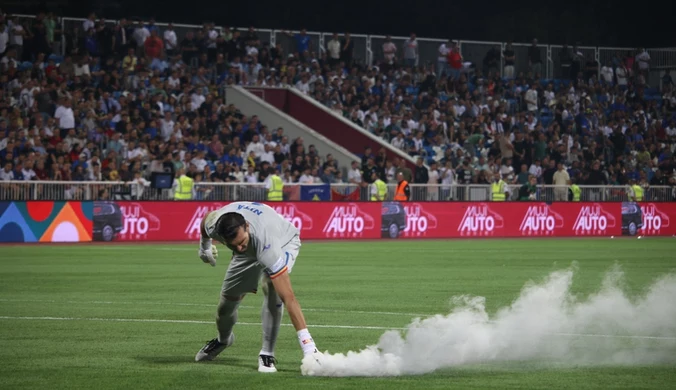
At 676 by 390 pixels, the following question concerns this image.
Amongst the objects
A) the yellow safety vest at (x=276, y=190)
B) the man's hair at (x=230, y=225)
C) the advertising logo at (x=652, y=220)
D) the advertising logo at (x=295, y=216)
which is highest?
the man's hair at (x=230, y=225)

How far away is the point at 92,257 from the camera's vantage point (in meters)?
25.8

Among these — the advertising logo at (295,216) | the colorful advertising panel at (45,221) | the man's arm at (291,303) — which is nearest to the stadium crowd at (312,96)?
the colorful advertising panel at (45,221)

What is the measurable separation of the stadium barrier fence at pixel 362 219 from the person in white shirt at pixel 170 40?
9.85m

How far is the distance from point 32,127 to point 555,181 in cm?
1962

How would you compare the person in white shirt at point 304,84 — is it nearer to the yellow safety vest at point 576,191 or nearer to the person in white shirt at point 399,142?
the person in white shirt at point 399,142

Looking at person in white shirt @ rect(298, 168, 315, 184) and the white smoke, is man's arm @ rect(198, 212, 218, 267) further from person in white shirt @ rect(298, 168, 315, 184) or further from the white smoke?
person in white shirt @ rect(298, 168, 315, 184)

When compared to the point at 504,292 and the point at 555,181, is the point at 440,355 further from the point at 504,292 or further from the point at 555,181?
the point at 555,181

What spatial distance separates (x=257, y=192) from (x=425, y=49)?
17511 millimetres

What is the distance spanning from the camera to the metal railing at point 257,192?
30781 mm

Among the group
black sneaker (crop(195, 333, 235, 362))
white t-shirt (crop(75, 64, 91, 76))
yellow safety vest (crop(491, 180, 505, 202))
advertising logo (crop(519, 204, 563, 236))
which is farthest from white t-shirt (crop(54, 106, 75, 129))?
black sneaker (crop(195, 333, 235, 362))

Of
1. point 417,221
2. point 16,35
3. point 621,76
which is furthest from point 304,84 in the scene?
point 621,76

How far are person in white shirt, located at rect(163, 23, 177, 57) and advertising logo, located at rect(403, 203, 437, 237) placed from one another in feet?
36.0

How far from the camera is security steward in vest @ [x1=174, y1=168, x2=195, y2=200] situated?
106 feet

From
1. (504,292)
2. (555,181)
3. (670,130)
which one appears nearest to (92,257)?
(504,292)
